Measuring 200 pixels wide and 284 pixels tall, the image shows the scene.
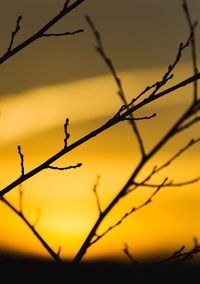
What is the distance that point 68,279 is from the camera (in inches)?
157

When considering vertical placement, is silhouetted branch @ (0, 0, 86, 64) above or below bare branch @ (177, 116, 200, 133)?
above

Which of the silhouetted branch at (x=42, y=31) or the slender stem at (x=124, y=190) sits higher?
the silhouetted branch at (x=42, y=31)

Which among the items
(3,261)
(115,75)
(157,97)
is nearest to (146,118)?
(115,75)

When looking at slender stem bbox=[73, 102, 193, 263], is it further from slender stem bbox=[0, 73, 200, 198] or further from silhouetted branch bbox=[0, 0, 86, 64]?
silhouetted branch bbox=[0, 0, 86, 64]

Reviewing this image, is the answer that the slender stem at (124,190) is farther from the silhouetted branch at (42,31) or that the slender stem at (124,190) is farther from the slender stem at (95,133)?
the silhouetted branch at (42,31)

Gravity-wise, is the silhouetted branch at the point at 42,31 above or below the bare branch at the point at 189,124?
above

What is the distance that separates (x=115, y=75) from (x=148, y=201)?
886 mm

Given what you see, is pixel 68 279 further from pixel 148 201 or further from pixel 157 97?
pixel 157 97

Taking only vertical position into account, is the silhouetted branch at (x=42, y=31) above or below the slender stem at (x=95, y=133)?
above

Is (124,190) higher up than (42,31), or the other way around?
(42,31)

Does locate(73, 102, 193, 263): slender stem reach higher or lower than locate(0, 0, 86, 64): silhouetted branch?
lower

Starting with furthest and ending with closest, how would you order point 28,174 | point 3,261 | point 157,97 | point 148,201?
point 3,261 < point 148,201 < point 28,174 < point 157,97

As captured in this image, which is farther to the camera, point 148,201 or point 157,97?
point 148,201

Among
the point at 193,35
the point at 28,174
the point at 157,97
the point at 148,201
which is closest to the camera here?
the point at 157,97
